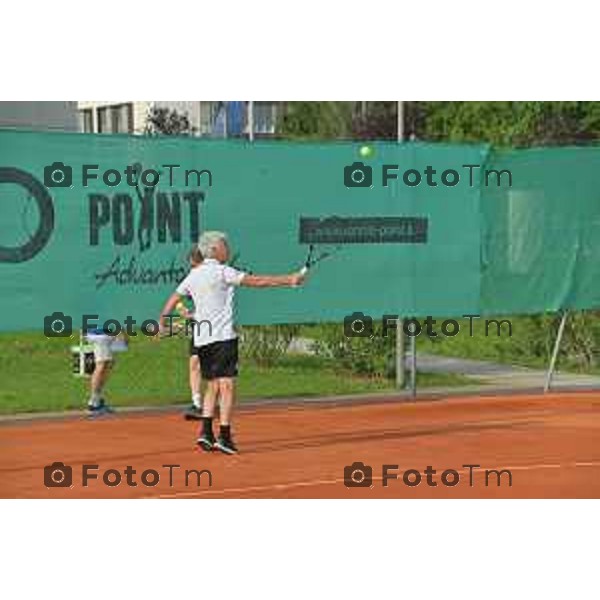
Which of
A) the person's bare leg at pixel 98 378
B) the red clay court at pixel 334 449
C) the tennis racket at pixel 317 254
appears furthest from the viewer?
the tennis racket at pixel 317 254

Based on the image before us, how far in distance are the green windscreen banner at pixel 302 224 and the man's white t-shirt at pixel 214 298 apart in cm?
174

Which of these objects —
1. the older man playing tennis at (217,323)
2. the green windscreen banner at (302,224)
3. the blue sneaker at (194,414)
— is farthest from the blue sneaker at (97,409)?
the older man playing tennis at (217,323)

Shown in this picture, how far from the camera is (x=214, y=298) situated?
991 centimetres

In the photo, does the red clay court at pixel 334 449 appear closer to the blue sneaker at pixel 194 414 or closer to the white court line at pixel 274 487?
the white court line at pixel 274 487

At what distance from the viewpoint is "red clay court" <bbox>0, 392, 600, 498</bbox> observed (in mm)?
8719

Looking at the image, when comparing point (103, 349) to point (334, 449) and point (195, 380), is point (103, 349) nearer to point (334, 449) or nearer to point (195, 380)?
point (195, 380)

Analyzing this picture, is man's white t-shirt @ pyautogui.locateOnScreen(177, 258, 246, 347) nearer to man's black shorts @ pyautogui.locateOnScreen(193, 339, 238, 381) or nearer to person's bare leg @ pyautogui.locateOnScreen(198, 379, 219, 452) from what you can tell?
man's black shorts @ pyautogui.locateOnScreen(193, 339, 238, 381)

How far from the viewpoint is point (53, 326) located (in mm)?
11234

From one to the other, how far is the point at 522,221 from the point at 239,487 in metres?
5.41

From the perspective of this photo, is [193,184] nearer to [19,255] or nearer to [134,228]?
[134,228]

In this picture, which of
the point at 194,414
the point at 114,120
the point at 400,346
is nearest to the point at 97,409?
the point at 194,414

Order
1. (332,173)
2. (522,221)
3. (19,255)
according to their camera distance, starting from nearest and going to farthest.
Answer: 1. (19,255)
2. (332,173)
3. (522,221)

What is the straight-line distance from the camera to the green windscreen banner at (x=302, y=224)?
442 inches

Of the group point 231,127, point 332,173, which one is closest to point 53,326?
point 332,173
